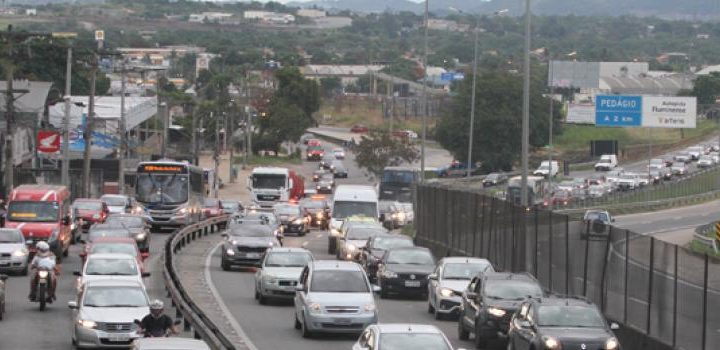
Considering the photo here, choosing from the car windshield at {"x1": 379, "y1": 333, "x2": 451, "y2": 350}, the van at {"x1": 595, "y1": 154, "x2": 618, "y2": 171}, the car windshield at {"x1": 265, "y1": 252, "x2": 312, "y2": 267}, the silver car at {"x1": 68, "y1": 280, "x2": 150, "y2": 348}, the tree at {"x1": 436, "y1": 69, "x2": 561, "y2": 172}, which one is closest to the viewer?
the car windshield at {"x1": 379, "y1": 333, "x2": 451, "y2": 350}

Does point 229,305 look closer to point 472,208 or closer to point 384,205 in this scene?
point 472,208

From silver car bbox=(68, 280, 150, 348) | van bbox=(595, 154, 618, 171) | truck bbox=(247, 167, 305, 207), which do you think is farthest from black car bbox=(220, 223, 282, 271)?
van bbox=(595, 154, 618, 171)

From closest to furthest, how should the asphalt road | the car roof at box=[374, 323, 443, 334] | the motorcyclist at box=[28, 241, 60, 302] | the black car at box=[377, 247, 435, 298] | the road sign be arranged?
the car roof at box=[374, 323, 443, 334]
the asphalt road
the motorcyclist at box=[28, 241, 60, 302]
the black car at box=[377, 247, 435, 298]
the road sign

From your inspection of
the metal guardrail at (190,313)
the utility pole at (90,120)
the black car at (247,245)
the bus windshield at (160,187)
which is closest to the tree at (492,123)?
the utility pole at (90,120)

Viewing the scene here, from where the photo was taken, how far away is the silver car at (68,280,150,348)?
27.0 m

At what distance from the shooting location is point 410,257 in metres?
40.1

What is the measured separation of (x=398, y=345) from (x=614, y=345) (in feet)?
13.2

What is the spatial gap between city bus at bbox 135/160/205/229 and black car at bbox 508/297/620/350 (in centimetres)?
3970

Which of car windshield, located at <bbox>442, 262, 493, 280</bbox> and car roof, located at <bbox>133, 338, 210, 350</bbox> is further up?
car roof, located at <bbox>133, 338, 210, 350</bbox>

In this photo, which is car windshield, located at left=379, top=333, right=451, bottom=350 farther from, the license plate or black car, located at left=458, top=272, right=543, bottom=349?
the license plate

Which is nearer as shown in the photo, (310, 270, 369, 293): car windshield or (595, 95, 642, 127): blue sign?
(310, 270, 369, 293): car windshield

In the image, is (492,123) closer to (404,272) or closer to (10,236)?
(10,236)

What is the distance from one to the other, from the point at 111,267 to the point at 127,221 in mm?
18274

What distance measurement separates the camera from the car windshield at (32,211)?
47.8 meters
